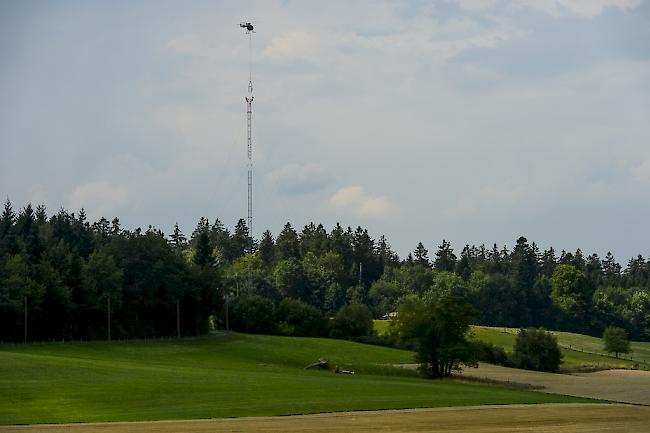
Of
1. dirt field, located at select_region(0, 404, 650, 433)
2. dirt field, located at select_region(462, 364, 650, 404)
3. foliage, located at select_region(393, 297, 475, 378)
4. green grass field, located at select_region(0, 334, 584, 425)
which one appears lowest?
dirt field, located at select_region(462, 364, 650, 404)

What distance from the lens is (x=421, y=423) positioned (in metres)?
56.1

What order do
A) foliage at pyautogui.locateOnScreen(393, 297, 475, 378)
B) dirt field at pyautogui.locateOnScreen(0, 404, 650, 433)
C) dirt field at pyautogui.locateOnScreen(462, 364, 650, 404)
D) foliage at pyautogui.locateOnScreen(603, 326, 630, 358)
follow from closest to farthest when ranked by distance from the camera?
dirt field at pyautogui.locateOnScreen(0, 404, 650, 433), dirt field at pyautogui.locateOnScreen(462, 364, 650, 404), foliage at pyautogui.locateOnScreen(393, 297, 475, 378), foliage at pyautogui.locateOnScreen(603, 326, 630, 358)

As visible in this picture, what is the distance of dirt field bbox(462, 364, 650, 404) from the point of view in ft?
283

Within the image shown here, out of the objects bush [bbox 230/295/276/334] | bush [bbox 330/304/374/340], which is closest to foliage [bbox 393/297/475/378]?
bush [bbox 330/304/374/340]

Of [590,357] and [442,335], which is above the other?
[442,335]

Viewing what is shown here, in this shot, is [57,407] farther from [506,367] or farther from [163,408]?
[506,367]

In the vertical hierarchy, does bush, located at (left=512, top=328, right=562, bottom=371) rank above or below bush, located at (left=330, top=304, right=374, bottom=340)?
below

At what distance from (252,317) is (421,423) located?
4167 inches

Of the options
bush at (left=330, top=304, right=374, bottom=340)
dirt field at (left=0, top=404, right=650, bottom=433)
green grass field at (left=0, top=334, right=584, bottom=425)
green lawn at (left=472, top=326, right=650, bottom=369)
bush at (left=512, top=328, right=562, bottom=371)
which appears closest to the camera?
dirt field at (left=0, top=404, right=650, bottom=433)

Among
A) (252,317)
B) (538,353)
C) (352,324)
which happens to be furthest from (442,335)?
(252,317)

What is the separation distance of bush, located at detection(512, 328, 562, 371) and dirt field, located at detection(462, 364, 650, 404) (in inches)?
152

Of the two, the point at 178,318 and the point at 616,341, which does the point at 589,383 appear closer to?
the point at 178,318

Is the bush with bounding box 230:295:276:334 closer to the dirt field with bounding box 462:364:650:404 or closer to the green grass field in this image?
the dirt field with bounding box 462:364:650:404

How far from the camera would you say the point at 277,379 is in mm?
83562
